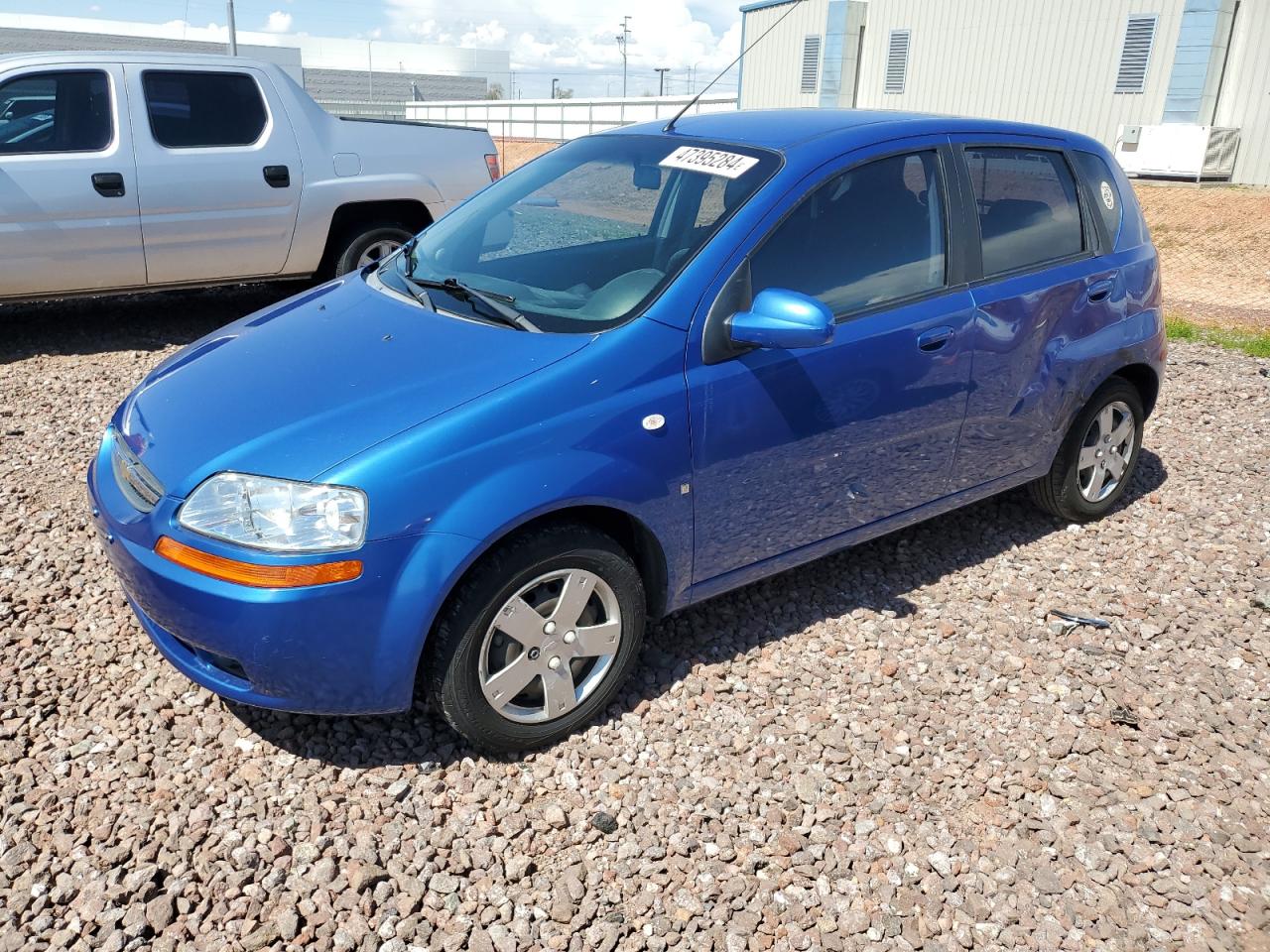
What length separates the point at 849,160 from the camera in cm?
346

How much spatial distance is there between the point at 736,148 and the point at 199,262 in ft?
16.2

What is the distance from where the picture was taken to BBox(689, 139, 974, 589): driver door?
313 centimetres

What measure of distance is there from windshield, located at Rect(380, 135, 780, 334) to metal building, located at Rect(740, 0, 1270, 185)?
61.9 feet

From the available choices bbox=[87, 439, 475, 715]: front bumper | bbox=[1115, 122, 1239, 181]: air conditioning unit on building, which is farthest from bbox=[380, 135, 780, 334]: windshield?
bbox=[1115, 122, 1239, 181]: air conditioning unit on building

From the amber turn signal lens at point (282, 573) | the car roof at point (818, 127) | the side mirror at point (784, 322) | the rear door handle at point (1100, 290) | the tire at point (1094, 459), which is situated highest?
the car roof at point (818, 127)

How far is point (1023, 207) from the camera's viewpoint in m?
4.04

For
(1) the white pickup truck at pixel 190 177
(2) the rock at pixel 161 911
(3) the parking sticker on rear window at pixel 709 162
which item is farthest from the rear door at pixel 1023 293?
(1) the white pickup truck at pixel 190 177

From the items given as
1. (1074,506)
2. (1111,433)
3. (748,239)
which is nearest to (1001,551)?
(1074,506)

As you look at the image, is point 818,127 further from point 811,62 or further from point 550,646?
point 811,62

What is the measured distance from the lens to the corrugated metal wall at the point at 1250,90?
1944 centimetres

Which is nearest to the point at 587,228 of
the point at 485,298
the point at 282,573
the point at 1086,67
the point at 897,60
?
the point at 485,298

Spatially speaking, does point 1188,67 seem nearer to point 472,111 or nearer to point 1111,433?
point 1111,433

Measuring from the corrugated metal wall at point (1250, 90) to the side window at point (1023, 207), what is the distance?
744 inches

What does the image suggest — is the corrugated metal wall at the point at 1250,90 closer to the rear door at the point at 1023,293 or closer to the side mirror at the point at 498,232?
the rear door at the point at 1023,293
